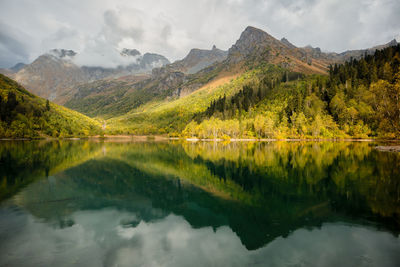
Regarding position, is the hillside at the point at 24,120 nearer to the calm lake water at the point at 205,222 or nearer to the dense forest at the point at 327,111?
the dense forest at the point at 327,111

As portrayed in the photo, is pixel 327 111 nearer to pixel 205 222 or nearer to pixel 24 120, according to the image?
pixel 205 222

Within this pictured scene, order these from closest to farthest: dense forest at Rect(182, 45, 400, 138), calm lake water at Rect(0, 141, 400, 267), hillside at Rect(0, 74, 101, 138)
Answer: calm lake water at Rect(0, 141, 400, 267) → dense forest at Rect(182, 45, 400, 138) → hillside at Rect(0, 74, 101, 138)

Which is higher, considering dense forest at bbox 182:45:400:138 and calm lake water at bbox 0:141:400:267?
dense forest at bbox 182:45:400:138

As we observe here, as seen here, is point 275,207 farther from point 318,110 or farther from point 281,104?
point 281,104

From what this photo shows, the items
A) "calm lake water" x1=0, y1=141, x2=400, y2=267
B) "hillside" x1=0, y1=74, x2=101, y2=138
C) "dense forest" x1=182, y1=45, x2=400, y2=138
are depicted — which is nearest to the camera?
"calm lake water" x1=0, y1=141, x2=400, y2=267

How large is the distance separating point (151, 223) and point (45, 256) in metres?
6.60

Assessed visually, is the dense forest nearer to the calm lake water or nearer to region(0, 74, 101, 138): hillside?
the calm lake water

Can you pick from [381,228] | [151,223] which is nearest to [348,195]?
[381,228]

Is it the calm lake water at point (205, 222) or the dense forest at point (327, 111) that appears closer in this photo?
the calm lake water at point (205, 222)

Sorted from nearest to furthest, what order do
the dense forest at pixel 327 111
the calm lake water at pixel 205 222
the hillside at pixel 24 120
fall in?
the calm lake water at pixel 205 222
the dense forest at pixel 327 111
the hillside at pixel 24 120

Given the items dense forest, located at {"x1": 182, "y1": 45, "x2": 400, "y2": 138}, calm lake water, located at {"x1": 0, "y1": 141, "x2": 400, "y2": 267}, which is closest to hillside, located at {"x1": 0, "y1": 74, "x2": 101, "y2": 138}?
dense forest, located at {"x1": 182, "y1": 45, "x2": 400, "y2": 138}

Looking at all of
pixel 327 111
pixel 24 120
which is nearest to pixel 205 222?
pixel 327 111

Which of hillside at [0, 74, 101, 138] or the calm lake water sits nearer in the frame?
the calm lake water

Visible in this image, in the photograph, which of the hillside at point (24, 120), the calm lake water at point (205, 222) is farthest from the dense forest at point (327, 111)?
the hillside at point (24, 120)
